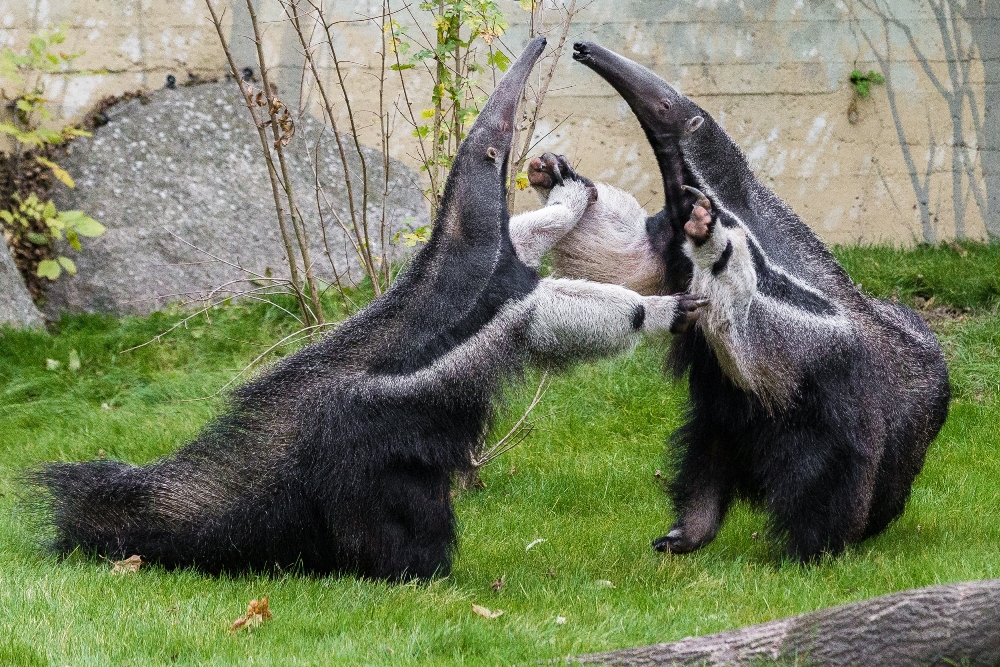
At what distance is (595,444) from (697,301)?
3.33 metres

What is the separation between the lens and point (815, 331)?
582 centimetres

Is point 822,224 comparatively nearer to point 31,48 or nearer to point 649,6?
→ point 649,6

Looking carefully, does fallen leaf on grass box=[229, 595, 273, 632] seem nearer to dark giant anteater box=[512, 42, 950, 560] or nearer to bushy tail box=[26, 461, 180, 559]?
bushy tail box=[26, 461, 180, 559]

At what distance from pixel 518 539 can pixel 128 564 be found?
2215 mm

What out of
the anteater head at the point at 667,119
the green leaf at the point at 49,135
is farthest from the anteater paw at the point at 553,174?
the green leaf at the point at 49,135

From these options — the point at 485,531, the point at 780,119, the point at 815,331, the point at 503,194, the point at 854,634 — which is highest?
the point at 780,119

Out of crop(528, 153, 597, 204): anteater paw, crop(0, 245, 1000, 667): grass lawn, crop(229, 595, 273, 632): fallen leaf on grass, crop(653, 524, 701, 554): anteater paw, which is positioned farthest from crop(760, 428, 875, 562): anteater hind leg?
crop(229, 595, 273, 632): fallen leaf on grass

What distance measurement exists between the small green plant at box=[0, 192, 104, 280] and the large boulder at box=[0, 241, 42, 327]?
23 centimetres

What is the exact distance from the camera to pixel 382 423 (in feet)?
17.8

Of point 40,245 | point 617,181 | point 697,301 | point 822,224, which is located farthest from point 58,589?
point 822,224

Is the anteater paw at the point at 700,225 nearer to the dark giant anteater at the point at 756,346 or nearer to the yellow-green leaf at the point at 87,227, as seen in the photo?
the dark giant anteater at the point at 756,346

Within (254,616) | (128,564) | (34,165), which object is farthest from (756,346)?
(34,165)

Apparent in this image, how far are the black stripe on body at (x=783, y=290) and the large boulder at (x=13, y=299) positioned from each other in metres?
7.31

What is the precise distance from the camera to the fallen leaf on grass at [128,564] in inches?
216
